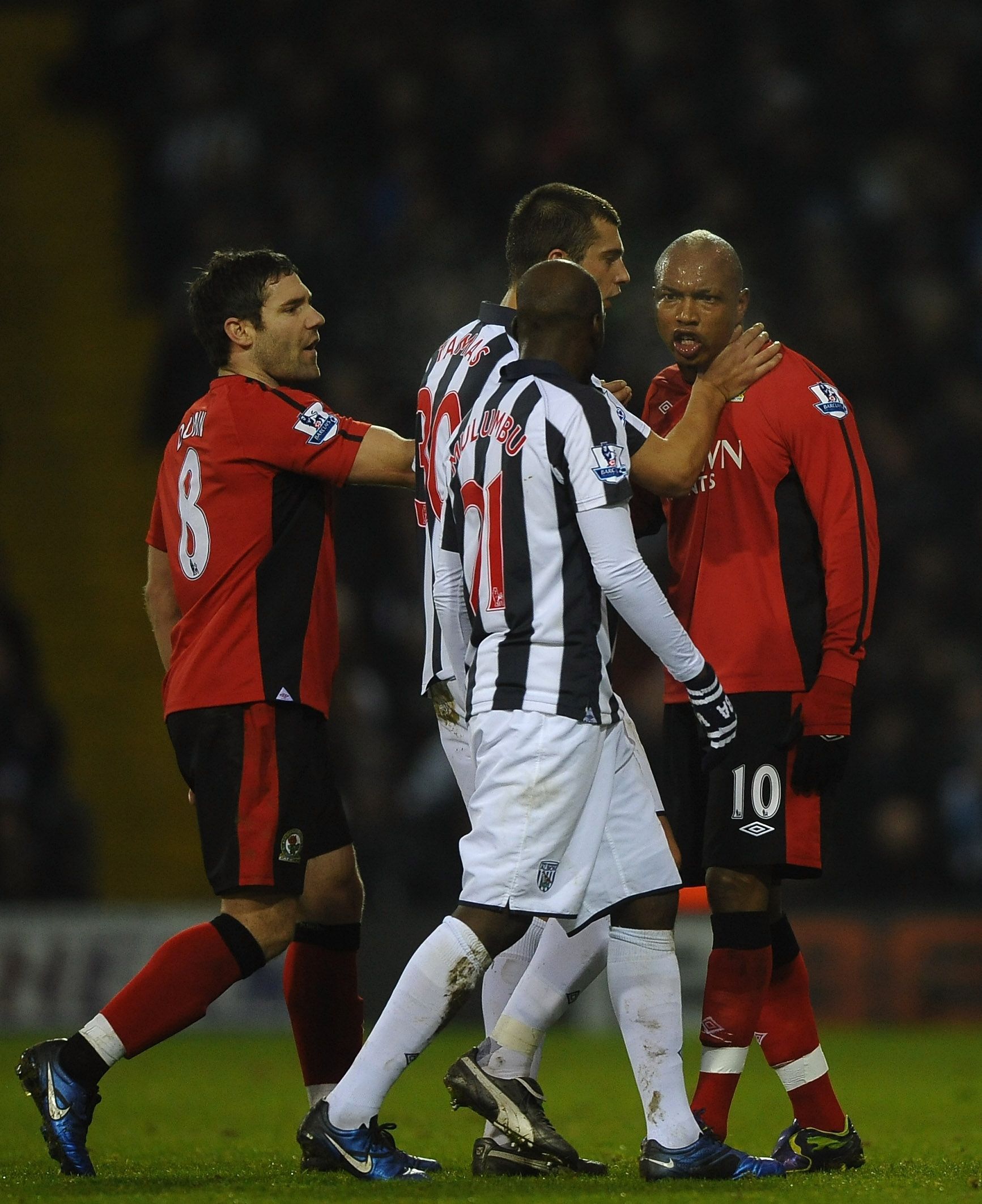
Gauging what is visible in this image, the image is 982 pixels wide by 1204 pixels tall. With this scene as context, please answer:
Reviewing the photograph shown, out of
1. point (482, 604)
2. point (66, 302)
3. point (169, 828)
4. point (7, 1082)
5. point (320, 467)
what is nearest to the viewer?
point (482, 604)

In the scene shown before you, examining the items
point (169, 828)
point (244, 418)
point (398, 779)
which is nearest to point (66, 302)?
point (169, 828)

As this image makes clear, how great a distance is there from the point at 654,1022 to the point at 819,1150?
836mm

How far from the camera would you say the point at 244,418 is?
202 inches

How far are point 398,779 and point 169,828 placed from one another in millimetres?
2302

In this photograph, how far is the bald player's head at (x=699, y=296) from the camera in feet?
16.9

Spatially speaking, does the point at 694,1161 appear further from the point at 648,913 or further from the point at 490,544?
the point at 490,544

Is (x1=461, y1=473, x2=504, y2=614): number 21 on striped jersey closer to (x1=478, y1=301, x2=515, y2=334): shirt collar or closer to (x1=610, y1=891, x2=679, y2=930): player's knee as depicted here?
(x1=478, y1=301, x2=515, y2=334): shirt collar

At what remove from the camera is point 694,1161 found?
4.53 meters

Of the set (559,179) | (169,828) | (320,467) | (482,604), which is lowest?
(169,828)

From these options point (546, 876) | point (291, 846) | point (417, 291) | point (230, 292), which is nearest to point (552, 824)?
point (546, 876)

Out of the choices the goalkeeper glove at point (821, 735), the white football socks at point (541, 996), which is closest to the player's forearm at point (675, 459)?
the goalkeeper glove at point (821, 735)

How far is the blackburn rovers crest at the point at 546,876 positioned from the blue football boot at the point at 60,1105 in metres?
1.28

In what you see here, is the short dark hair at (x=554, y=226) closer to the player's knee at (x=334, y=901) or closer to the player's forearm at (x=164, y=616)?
the player's forearm at (x=164, y=616)

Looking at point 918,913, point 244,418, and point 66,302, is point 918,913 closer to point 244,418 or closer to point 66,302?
point 244,418
